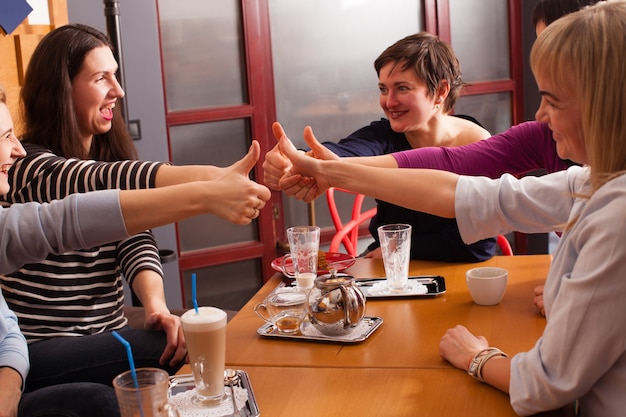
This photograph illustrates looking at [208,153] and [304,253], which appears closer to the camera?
[304,253]

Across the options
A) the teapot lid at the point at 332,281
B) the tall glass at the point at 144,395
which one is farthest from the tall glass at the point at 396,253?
the tall glass at the point at 144,395

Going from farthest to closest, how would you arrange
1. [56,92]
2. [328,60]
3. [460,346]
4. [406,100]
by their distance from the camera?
1. [328,60]
2. [406,100]
3. [56,92]
4. [460,346]

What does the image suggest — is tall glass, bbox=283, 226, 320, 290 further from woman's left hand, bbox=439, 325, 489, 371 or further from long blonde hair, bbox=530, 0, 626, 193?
long blonde hair, bbox=530, 0, 626, 193

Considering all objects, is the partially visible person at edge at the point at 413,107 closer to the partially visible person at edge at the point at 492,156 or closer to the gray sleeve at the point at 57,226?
the partially visible person at edge at the point at 492,156

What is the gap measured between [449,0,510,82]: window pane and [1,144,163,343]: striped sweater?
273cm

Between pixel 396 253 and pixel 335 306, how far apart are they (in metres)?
0.36

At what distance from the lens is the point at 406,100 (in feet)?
9.00

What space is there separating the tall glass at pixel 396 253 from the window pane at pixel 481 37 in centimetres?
274

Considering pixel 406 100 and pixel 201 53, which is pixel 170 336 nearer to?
pixel 406 100

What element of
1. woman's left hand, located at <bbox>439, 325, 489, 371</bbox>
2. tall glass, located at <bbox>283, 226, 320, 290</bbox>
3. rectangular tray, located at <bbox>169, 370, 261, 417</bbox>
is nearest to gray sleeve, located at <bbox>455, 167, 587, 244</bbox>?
tall glass, located at <bbox>283, 226, 320, 290</bbox>

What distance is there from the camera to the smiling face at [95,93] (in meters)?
2.26

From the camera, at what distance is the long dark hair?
7.25ft

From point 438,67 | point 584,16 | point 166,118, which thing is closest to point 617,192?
point 584,16

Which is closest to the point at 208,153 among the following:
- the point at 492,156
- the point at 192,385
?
the point at 492,156
